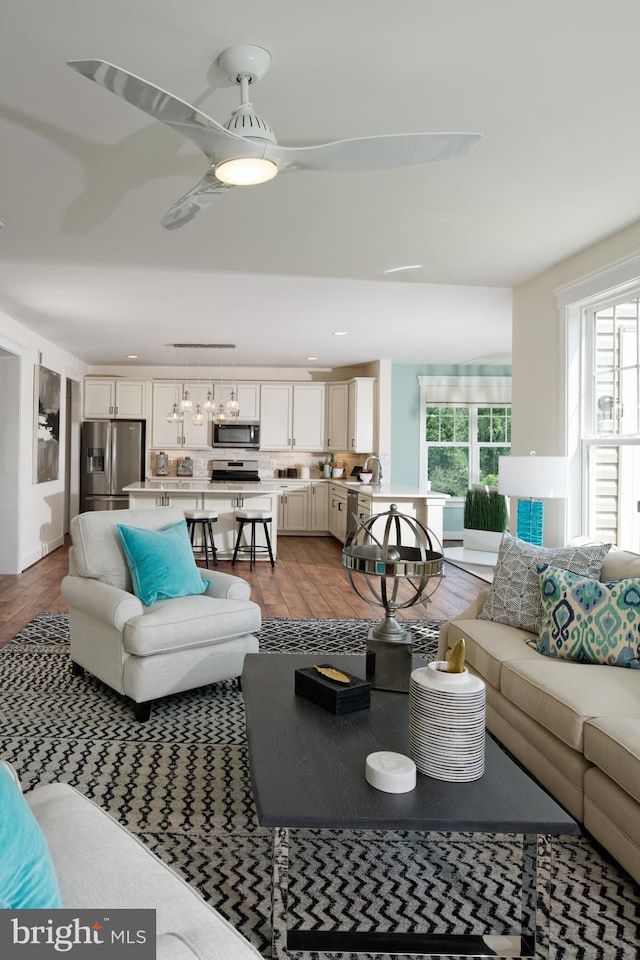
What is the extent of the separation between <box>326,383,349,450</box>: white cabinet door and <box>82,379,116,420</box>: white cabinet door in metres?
3.24

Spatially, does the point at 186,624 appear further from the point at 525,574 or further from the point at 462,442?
the point at 462,442

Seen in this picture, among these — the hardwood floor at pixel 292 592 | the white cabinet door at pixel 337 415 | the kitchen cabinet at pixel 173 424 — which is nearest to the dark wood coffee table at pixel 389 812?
the hardwood floor at pixel 292 592

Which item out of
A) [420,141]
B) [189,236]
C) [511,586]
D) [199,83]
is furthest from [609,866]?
[189,236]

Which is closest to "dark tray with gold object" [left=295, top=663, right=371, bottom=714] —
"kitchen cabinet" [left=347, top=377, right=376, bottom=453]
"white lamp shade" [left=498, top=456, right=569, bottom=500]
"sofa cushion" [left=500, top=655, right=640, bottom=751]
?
"sofa cushion" [left=500, top=655, right=640, bottom=751]

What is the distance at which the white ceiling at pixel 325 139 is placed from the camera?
6.46 ft

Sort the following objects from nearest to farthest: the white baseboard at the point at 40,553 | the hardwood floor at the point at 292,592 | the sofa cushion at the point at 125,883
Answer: the sofa cushion at the point at 125,883
the hardwood floor at the point at 292,592
the white baseboard at the point at 40,553

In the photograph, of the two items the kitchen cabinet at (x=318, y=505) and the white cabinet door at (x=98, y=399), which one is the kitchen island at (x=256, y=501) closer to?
the kitchen cabinet at (x=318, y=505)

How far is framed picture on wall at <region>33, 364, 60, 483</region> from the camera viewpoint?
700 cm

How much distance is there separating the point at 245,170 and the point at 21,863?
203 centimetres

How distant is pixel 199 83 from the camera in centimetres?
229

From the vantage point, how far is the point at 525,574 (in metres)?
3.09

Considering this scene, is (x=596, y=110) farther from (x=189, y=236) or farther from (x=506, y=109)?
(x=189, y=236)

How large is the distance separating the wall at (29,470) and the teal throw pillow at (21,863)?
578 cm

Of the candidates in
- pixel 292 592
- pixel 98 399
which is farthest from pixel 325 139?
pixel 98 399
